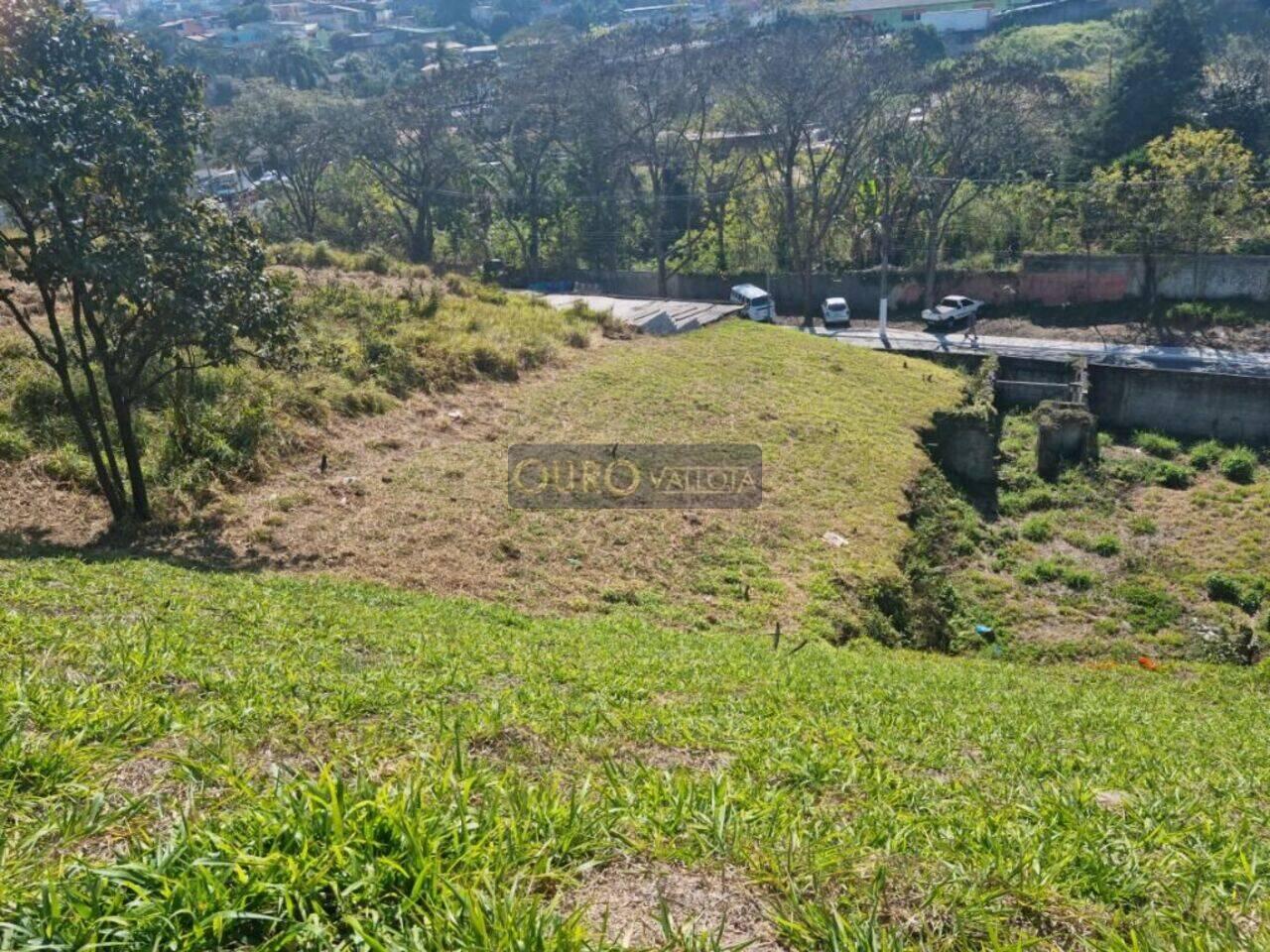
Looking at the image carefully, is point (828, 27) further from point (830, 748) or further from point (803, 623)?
point (830, 748)

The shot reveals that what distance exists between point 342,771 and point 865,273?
102ft

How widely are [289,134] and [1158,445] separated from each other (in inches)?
1181

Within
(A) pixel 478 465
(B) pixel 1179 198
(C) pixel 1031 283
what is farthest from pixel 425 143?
(B) pixel 1179 198

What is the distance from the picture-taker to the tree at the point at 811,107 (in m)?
28.2

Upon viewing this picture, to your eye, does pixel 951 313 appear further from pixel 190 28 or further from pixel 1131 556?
pixel 190 28

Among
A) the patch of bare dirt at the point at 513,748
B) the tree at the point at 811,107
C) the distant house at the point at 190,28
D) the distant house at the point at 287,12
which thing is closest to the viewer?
the patch of bare dirt at the point at 513,748

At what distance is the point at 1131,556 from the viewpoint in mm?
13430

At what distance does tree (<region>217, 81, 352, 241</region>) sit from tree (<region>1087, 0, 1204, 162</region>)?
27.7m

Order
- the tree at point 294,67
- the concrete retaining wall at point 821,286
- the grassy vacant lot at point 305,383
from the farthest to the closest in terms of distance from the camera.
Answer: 1. the tree at point 294,67
2. the concrete retaining wall at point 821,286
3. the grassy vacant lot at point 305,383

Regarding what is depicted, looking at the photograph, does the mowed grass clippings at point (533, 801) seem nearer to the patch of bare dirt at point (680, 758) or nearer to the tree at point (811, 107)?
the patch of bare dirt at point (680, 758)

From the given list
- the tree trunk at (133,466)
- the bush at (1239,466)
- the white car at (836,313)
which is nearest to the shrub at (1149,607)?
the bush at (1239,466)

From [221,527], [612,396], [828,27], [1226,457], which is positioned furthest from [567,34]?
[221,527]

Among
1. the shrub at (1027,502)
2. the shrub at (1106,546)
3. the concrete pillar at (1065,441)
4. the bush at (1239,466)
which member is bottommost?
the shrub at (1106,546)

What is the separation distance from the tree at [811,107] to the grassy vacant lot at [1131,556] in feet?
48.3
